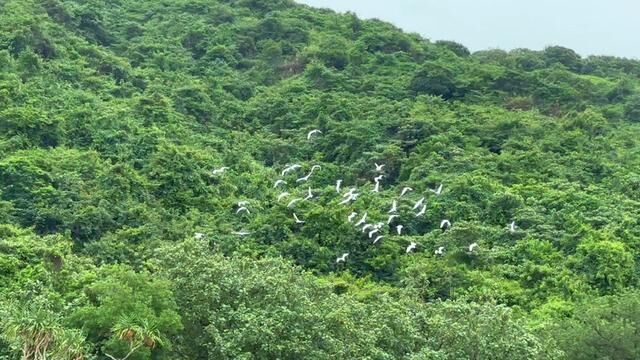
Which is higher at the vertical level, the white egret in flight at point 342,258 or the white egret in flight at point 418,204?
the white egret in flight at point 418,204

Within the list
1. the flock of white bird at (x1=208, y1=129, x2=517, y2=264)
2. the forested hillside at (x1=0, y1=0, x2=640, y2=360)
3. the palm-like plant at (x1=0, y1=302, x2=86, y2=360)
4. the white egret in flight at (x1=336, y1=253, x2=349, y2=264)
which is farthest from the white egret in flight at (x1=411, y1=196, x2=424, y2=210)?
the palm-like plant at (x1=0, y1=302, x2=86, y2=360)

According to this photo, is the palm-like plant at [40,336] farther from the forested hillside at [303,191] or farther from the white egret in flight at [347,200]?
the white egret in flight at [347,200]

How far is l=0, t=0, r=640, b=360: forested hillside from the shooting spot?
63.9 ft

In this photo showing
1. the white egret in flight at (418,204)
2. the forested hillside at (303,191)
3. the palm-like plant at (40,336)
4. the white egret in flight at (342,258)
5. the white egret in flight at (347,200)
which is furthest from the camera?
the white egret in flight at (418,204)

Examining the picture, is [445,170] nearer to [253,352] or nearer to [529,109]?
[529,109]

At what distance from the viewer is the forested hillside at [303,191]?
1947 centimetres

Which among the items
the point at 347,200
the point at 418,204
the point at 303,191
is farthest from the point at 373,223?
the point at 303,191

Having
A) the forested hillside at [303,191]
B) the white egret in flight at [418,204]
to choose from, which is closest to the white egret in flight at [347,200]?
the forested hillside at [303,191]

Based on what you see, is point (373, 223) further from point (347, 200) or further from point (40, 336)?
point (40, 336)

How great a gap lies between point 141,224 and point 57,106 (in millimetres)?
12205

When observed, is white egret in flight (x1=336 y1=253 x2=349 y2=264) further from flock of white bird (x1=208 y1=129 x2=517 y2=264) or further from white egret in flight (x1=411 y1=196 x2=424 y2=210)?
white egret in flight (x1=411 y1=196 x2=424 y2=210)

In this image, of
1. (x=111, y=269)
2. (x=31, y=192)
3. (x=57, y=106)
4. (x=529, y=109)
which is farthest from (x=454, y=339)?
(x=529, y=109)

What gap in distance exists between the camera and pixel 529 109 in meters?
54.2

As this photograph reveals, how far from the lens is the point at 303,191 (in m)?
42.6
